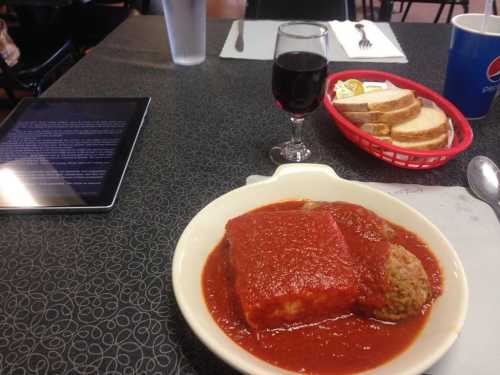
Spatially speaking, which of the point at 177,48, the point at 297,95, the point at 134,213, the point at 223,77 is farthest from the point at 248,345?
the point at 177,48

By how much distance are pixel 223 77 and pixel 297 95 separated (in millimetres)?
549

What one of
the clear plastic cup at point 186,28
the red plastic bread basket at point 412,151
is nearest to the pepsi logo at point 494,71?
the red plastic bread basket at point 412,151

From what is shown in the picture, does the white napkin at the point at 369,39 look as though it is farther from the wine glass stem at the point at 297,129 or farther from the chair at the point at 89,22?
the chair at the point at 89,22

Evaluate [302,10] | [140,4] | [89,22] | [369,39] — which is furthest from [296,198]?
[140,4]

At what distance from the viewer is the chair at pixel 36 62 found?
1.81 m

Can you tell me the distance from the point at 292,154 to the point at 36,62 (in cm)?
152

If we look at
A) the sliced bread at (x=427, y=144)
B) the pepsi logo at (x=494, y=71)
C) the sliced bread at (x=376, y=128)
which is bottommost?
the sliced bread at (x=427, y=144)

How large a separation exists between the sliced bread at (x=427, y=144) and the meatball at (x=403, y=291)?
0.43m

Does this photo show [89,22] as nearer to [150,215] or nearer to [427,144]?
[150,215]

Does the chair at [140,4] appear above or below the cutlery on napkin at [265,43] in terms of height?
below

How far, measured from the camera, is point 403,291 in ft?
1.85

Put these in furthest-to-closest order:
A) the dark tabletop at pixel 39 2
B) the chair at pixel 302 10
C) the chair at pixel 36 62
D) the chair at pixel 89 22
→ 1. the chair at pixel 89 22
2. the chair at pixel 302 10
3. the chair at pixel 36 62
4. the dark tabletop at pixel 39 2

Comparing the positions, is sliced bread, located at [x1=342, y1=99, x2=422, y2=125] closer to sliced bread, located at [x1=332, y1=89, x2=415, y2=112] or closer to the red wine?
sliced bread, located at [x1=332, y1=89, x2=415, y2=112]

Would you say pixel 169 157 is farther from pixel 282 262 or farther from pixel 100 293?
pixel 282 262
